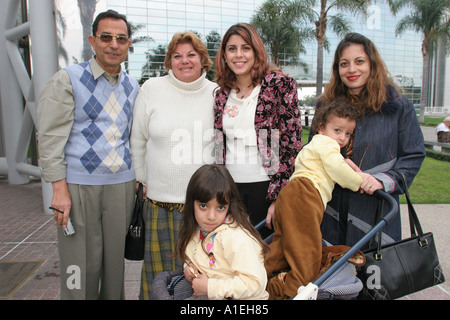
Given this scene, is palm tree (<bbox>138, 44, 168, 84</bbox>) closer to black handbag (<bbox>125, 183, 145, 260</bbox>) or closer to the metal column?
the metal column

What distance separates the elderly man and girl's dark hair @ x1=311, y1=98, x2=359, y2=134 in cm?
143

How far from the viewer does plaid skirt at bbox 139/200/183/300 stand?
9.02 feet

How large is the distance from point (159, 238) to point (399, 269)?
171cm

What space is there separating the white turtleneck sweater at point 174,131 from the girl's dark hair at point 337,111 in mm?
832

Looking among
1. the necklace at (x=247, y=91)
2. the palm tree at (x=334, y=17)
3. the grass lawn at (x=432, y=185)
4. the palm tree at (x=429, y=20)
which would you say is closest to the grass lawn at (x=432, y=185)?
the grass lawn at (x=432, y=185)

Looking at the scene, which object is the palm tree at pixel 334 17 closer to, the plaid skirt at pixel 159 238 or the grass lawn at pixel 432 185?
the grass lawn at pixel 432 185

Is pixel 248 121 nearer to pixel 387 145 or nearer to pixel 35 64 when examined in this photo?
pixel 387 145

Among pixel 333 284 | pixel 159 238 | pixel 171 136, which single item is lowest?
pixel 159 238

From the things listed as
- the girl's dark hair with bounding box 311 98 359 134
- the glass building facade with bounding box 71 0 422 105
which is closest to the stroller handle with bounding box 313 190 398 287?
the girl's dark hair with bounding box 311 98 359 134

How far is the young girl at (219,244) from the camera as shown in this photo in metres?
1.77

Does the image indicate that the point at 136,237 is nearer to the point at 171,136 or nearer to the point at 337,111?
the point at 171,136

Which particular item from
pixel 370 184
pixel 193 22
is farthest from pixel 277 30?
pixel 370 184

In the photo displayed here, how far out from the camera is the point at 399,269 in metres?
1.81

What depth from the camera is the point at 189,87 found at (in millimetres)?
2688
